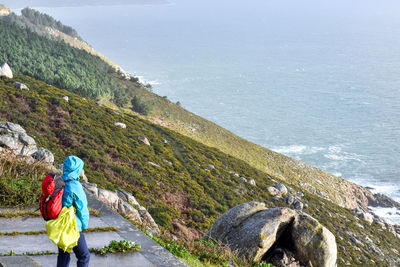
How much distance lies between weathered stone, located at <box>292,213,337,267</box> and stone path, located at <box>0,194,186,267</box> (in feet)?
27.5

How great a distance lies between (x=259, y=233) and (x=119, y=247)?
317 inches

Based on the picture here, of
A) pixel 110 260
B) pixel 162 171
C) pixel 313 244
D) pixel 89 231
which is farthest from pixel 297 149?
pixel 110 260

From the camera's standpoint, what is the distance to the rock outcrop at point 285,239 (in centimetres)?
1589

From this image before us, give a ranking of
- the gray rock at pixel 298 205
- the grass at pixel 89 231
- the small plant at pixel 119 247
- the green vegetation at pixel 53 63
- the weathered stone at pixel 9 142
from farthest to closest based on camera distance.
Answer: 1. the green vegetation at pixel 53 63
2. the gray rock at pixel 298 205
3. the weathered stone at pixel 9 142
4. the grass at pixel 89 231
5. the small plant at pixel 119 247

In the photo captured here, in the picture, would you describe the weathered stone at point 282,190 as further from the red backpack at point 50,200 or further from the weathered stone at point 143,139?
the red backpack at point 50,200

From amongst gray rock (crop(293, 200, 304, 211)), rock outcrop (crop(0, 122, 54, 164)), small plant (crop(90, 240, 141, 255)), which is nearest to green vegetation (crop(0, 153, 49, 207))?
small plant (crop(90, 240, 141, 255))

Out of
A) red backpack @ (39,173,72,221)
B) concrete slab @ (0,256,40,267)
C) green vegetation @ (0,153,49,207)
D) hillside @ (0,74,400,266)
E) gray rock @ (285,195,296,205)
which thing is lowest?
gray rock @ (285,195,296,205)

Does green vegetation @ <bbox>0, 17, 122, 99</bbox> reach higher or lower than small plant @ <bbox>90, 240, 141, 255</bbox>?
higher

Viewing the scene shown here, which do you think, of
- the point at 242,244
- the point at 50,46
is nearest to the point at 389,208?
the point at 242,244

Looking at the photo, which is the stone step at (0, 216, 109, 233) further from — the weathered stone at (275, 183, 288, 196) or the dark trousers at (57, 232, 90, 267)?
the weathered stone at (275, 183, 288, 196)

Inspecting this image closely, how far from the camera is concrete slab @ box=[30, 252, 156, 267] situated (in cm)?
838

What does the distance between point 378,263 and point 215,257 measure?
30791 mm

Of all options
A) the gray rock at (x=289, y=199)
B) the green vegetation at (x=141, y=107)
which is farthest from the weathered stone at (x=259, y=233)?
the green vegetation at (x=141, y=107)

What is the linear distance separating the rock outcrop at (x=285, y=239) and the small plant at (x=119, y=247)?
23.4 feet
